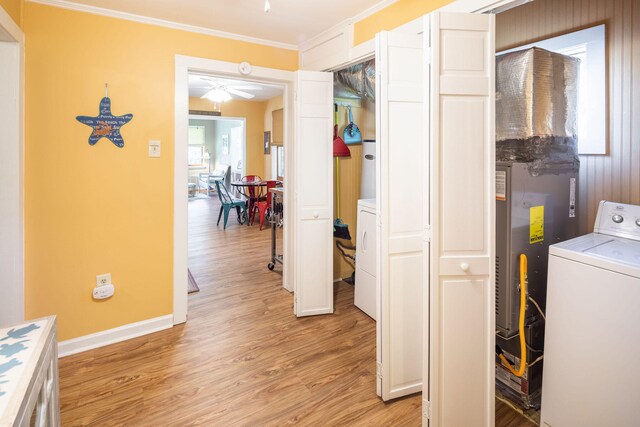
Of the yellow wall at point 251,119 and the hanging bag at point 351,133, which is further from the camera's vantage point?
the yellow wall at point 251,119

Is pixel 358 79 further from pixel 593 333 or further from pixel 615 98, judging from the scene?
pixel 593 333

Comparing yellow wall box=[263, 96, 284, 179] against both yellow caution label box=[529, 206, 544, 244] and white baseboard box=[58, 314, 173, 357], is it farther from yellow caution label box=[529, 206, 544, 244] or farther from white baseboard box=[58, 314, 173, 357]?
yellow caution label box=[529, 206, 544, 244]

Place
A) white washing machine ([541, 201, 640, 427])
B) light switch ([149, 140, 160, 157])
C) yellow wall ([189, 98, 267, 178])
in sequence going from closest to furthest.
Result: white washing machine ([541, 201, 640, 427]) → light switch ([149, 140, 160, 157]) → yellow wall ([189, 98, 267, 178])

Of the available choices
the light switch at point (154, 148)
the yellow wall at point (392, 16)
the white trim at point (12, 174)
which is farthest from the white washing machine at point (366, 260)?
the white trim at point (12, 174)

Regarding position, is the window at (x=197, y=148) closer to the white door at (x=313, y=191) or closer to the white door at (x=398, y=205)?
the white door at (x=313, y=191)

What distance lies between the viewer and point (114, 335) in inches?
102

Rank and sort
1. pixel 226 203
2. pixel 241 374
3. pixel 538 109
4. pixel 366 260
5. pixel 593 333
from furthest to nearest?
pixel 226 203, pixel 366 260, pixel 241 374, pixel 538 109, pixel 593 333

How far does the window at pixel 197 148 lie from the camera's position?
1149cm

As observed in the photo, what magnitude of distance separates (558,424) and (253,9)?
9.91 feet

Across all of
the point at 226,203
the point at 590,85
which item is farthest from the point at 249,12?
the point at 226,203

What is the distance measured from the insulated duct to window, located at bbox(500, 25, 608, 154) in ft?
4.39

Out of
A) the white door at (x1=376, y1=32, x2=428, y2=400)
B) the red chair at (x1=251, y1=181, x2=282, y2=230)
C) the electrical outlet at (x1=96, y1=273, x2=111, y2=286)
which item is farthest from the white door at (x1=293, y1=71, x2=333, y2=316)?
the red chair at (x1=251, y1=181, x2=282, y2=230)

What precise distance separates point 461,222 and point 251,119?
700 cm

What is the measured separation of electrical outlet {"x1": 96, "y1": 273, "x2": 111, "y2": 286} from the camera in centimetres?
253
